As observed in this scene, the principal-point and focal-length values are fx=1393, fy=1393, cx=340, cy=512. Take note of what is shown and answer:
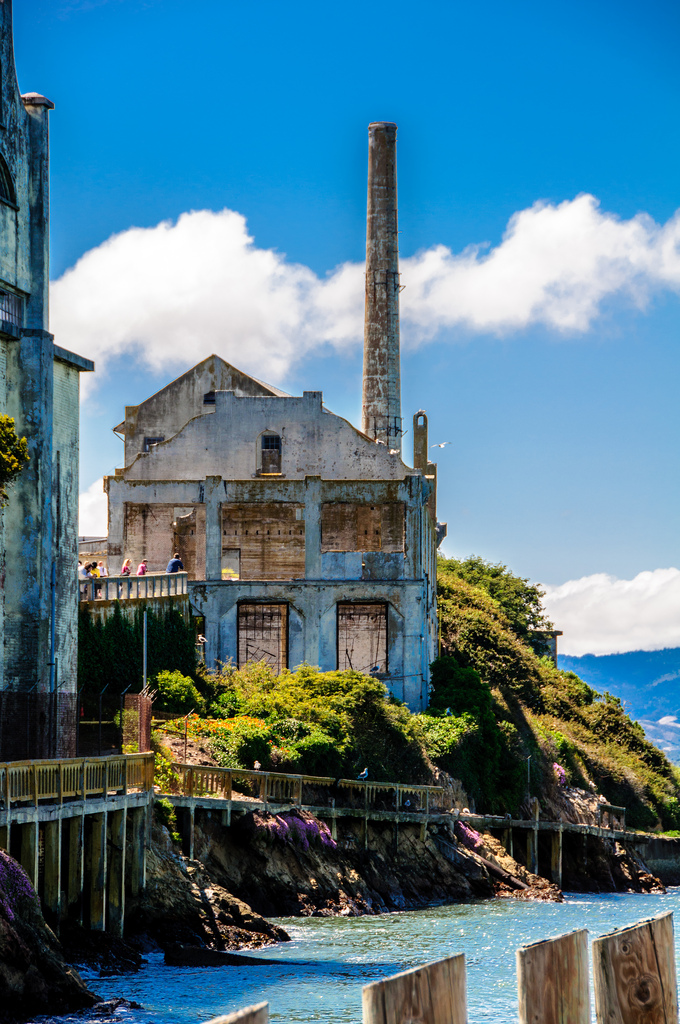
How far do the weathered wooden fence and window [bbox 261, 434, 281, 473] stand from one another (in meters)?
51.3

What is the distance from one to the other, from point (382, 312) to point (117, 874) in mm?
45964

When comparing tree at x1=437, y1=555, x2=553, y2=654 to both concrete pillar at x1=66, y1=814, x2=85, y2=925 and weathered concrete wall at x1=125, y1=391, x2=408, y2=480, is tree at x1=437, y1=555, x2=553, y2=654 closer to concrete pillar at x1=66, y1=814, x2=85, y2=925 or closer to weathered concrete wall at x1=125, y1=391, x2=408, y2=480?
weathered concrete wall at x1=125, y1=391, x2=408, y2=480

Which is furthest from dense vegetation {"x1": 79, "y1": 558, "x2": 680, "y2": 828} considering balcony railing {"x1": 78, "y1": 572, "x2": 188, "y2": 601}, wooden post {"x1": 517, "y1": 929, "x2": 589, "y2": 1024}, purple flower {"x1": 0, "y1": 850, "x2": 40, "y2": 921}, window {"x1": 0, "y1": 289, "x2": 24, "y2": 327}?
wooden post {"x1": 517, "y1": 929, "x2": 589, "y2": 1024}

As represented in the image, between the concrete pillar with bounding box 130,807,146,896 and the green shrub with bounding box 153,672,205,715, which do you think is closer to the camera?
the concrete pillar with bounding box 130,807,146,896

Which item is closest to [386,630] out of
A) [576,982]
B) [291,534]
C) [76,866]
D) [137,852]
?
[291,534]

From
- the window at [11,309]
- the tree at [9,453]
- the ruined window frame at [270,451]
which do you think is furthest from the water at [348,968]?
the ruined window frame at [270,451]

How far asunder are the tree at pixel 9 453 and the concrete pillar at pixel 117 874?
7753 mm

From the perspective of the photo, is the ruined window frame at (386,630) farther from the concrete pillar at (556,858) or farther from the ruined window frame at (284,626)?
the concrete pillar at (556,858)

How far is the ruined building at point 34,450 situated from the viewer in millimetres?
33219

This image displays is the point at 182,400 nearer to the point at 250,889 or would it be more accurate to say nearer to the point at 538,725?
the point at 538,725

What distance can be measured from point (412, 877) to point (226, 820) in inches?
357

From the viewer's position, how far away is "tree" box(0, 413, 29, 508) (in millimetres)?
30281

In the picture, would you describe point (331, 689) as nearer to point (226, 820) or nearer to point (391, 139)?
point (226, 820)

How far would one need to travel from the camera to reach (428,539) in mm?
57406
